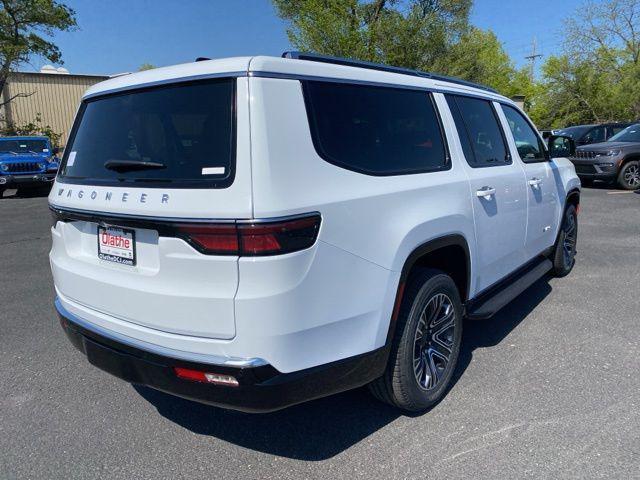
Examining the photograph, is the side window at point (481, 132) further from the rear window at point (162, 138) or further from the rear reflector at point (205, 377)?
the rear reflector at point (205, 377)

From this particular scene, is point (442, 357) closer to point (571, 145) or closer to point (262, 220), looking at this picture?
point (262, 220)

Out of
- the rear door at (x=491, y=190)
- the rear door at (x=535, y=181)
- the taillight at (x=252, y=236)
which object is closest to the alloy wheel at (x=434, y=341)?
the rear door at (x=491, y=190)

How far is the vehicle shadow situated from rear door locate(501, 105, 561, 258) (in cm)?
175

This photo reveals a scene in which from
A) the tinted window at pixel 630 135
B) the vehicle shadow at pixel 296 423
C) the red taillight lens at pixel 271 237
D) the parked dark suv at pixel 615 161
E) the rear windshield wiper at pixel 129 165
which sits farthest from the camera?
the tinted window at pixel 630 135

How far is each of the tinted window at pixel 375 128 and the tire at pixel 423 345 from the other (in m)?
0.70

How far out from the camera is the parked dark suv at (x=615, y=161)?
12922mm

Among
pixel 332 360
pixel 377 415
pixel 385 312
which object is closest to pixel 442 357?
pixel 377 415

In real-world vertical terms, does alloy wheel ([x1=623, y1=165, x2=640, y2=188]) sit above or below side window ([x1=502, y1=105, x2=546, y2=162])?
below

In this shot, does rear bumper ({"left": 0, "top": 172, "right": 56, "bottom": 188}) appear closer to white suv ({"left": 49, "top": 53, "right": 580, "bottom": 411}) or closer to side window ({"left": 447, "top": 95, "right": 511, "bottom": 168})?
white suv ({"left": 49, "top": 53, "right": 580, "bottom": 411})

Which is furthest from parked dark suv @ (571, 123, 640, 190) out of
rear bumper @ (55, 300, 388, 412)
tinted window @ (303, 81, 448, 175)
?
rear bumper @ (55, 300, 388, 412)

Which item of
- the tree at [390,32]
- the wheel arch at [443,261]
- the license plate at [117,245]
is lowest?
the wheel arch at [443,261]

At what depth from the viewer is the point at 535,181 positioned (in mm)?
4395

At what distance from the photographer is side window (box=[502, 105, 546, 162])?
4441mm

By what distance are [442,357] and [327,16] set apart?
56.8 ft
